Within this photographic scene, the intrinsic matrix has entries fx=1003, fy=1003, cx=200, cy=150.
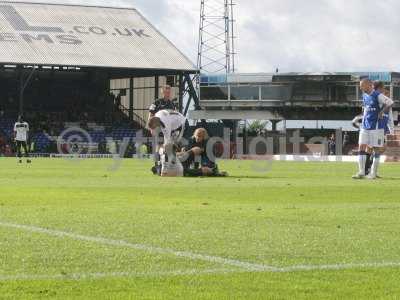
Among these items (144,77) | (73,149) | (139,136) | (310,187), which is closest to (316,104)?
(144,77)

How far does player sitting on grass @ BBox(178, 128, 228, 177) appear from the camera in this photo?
862 inches

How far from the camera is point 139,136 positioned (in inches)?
2628

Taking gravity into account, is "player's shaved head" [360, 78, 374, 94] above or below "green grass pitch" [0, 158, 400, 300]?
above

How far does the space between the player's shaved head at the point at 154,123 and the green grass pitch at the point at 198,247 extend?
7.46 meters

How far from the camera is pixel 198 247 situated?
320 inches

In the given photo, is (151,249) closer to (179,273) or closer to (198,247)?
(198,247)

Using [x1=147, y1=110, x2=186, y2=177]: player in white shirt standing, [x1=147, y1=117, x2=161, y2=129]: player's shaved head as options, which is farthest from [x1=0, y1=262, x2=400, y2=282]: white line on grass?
[x1=147, y1=110, x2=186, y2=177]: player in white shirt standing

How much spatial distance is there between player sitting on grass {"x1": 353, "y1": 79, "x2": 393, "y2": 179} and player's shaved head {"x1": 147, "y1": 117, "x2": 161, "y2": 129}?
4417 mm

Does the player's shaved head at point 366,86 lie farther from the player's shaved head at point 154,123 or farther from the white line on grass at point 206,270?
the white line on grass at point 206,270

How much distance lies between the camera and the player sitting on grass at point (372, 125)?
21.7 m

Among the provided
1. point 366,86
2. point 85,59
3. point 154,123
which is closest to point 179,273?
point 154,123

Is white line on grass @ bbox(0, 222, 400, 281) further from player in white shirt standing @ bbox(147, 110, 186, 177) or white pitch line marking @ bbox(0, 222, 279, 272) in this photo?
player in white shirt standing @ bbox(147, 110, 186, 177)

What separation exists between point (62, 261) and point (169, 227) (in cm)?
246

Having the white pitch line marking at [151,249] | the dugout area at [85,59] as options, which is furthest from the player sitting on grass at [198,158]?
the dugout area at [85,59]
